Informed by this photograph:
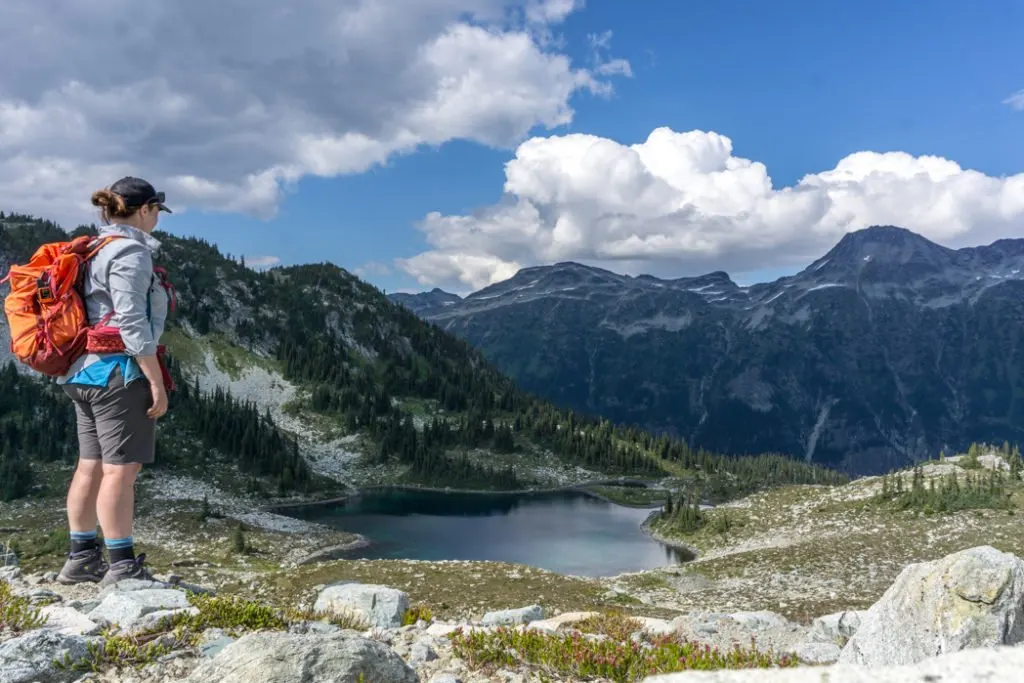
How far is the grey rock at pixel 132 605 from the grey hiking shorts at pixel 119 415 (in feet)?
5.15

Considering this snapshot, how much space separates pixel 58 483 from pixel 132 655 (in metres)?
94.0

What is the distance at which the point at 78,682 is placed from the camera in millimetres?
5395

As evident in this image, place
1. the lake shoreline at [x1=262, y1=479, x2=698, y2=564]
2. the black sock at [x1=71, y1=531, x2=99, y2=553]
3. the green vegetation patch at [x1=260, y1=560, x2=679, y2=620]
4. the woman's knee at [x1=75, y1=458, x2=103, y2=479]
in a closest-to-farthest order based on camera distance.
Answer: the woman's knee at [x1=75, y1=458, x2=103, y2=479]
the black sock at [x1=71, y1=531, x2=99, y2=553]
the green vegetation patch at [x1=260, y1=560, x2=679, y2=620]
the lake shoreline at [x1=262, y1=479, x2=698, y2=564]

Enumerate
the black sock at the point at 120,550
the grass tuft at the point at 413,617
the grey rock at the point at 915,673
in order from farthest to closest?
the grass tuft at the point at 413,617 < the black sock at the point at 120,550 < the grey rock at the point at 915,673

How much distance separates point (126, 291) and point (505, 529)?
8152cm

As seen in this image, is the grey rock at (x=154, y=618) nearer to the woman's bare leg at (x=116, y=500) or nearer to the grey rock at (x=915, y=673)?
the woman's bare leg at (x=116, y=500)

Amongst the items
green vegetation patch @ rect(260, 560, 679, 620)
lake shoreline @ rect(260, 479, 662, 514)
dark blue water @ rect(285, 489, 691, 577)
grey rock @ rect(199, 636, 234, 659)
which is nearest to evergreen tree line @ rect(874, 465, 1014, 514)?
dark blue water @ rect(285, 489, 691, 577)

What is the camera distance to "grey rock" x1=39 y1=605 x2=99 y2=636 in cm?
644

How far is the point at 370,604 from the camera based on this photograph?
33.4 feet

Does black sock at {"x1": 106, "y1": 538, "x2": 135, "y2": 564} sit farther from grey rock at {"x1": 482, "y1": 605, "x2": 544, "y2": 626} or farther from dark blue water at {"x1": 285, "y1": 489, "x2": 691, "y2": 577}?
dark blue water at {"x1": 285, "y1": 489, "x2": 691, "y2": 577}

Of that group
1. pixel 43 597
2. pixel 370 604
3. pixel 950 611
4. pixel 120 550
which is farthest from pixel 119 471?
pixel 950 611

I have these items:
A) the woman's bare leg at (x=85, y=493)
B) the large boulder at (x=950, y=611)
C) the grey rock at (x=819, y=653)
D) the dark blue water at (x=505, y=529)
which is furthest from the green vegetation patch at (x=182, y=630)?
the dark blue water at (x=505, y=529)

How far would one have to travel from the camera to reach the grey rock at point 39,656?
521 centimetres

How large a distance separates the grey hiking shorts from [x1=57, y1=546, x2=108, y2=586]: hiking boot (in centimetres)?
194
